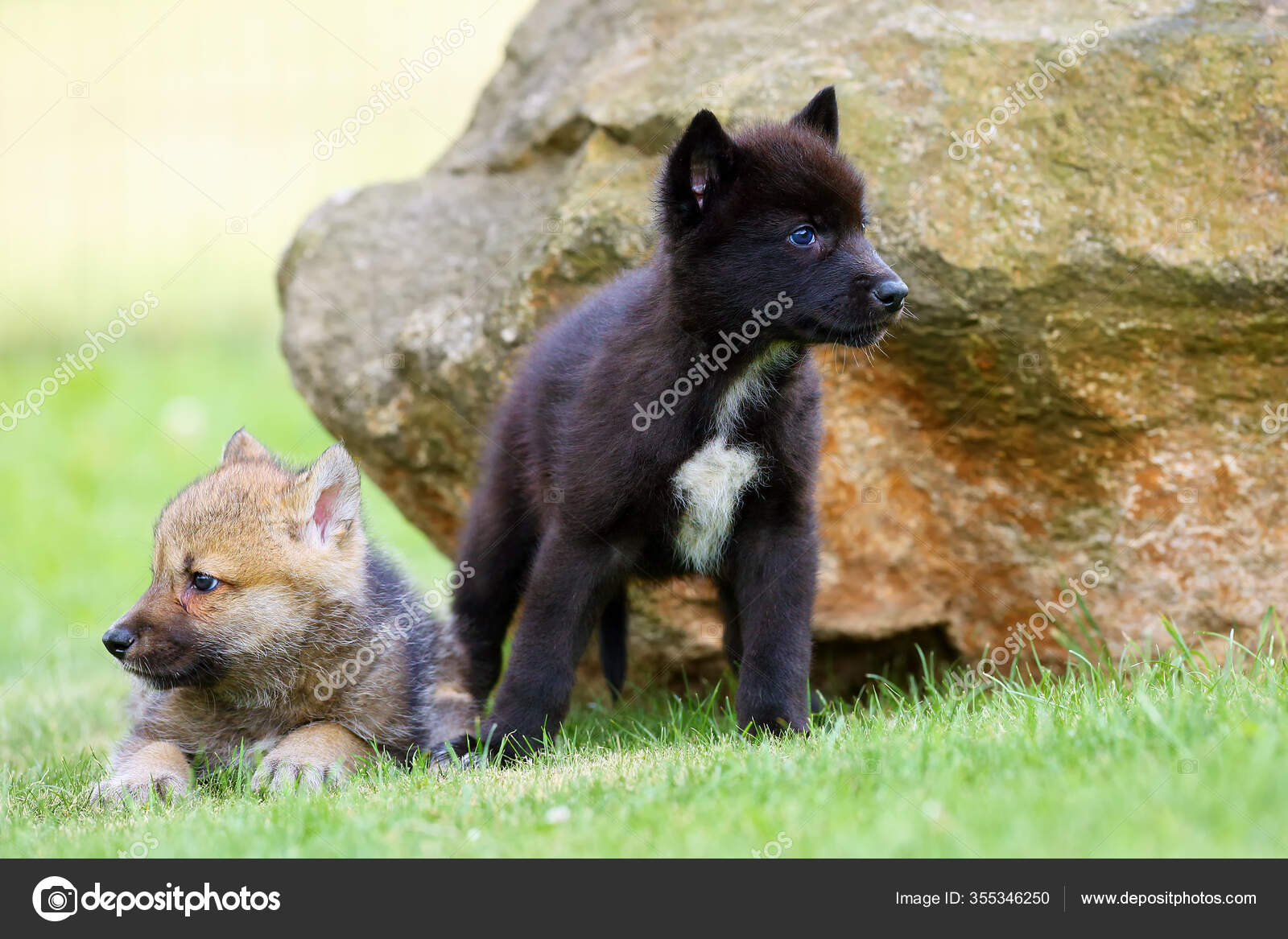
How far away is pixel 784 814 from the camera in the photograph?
3406 mm

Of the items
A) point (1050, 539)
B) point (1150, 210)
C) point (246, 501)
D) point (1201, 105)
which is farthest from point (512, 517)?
point (1201, 105)

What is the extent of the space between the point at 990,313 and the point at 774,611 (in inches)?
69.1

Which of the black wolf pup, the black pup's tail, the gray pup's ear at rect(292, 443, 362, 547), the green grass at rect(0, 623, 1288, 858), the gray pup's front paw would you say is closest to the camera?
the green grass at rect(0, 623, 1288, 858)

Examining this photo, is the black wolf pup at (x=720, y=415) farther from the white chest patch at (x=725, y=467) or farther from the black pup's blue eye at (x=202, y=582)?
the black pup's blue eye at (x=202, y=582)

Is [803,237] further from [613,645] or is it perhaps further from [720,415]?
[613,645]

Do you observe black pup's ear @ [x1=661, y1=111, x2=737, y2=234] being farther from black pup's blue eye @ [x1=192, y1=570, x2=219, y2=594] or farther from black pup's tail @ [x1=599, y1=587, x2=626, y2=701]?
black pup's blue eye @ [x1=192, y1=570, x2=219, y2=594]

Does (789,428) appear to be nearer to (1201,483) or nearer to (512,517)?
(512,517)

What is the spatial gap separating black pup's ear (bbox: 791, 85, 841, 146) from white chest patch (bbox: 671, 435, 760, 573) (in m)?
1.24

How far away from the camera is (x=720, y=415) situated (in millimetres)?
4773

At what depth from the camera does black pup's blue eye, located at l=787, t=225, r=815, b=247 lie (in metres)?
4.67

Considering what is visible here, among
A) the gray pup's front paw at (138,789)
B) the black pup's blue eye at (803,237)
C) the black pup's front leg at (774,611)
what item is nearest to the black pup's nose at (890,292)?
the black pup's blue eye at (803,237)

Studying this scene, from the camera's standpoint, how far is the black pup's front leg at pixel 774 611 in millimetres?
4801
